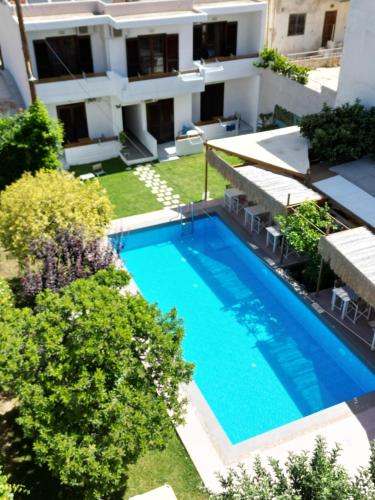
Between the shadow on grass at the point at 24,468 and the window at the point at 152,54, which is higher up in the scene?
the window at the point at 152,54

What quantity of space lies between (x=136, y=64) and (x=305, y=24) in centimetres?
1194

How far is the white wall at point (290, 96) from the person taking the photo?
85.3 ft

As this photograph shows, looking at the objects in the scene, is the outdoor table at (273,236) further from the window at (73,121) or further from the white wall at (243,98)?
the window at (73,121)

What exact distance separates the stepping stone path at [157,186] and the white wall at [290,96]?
8.70m

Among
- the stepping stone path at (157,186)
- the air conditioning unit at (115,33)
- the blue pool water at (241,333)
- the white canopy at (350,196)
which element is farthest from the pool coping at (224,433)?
the air conditioning unit at (115,33)

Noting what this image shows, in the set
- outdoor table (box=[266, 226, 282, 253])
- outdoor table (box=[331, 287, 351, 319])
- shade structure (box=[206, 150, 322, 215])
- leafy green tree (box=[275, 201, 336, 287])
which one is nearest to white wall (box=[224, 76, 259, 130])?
shade structure (box=[206, 150, 322, 215])

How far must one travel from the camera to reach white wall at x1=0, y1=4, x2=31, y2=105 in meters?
25.5

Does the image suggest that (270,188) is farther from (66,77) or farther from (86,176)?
(66,77)

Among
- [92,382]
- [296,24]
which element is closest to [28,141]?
[92,382]

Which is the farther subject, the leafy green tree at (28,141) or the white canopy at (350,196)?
the leafy green tree at (28,141)

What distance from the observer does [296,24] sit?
31.2 meters

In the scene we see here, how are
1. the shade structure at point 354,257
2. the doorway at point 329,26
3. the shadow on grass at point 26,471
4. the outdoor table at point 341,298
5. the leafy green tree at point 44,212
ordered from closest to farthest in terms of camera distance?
the shadow on grass at point 26,471, the shade structure at point 354,257, the leafy green tree at point 44,212, the outdoor table at point 341,298, the doorway at point 329,26

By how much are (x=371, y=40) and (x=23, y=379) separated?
1927 centimetres

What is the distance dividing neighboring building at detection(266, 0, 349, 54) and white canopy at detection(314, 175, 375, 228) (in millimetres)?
15427
